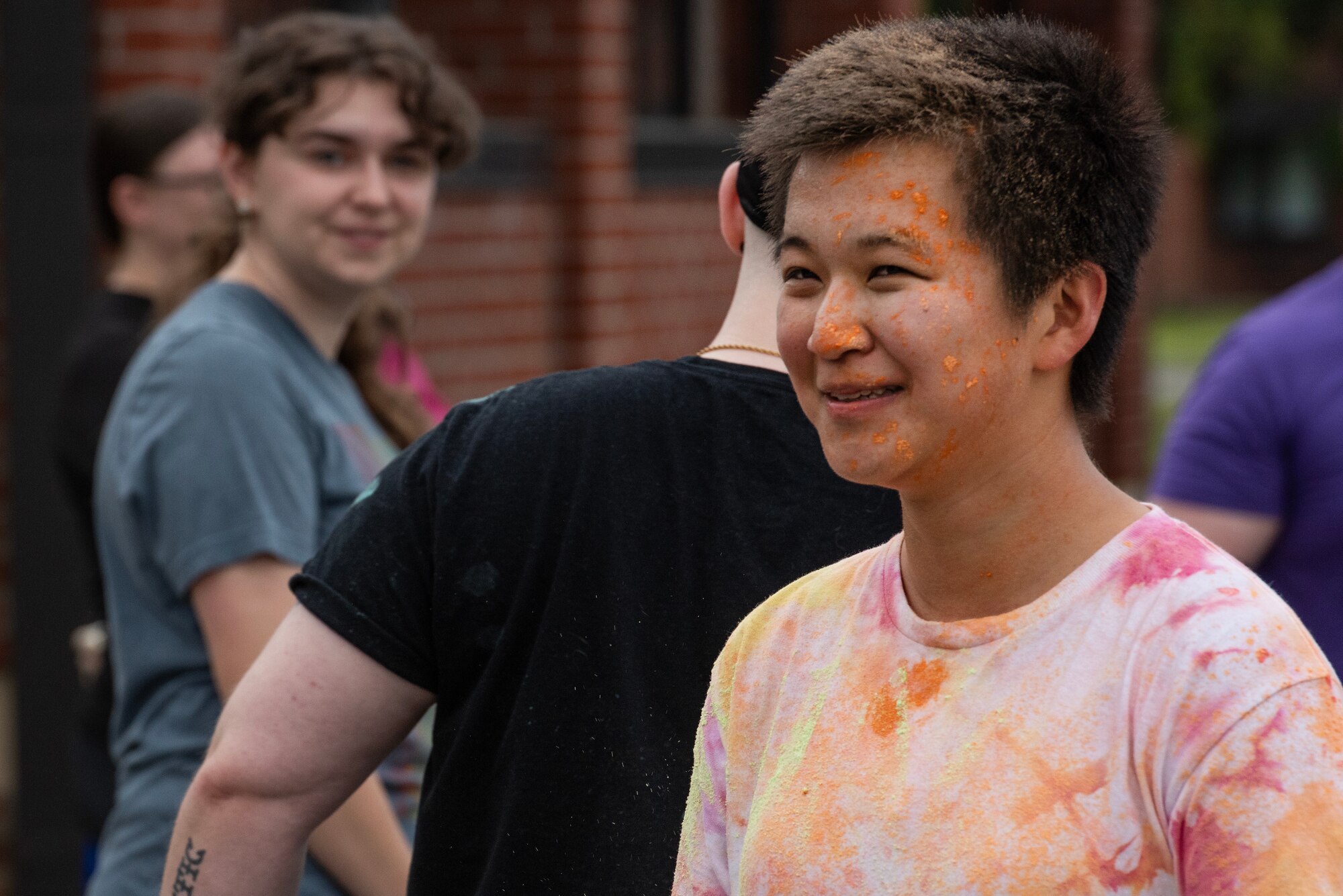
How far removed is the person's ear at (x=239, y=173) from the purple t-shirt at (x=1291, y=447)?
1.87 m

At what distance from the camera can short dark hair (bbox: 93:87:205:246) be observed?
4.26 metres

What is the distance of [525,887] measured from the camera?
1.87 meters

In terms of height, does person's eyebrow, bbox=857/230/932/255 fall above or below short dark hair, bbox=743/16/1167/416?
below

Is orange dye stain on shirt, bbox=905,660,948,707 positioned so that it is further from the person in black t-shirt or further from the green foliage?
the green foliage

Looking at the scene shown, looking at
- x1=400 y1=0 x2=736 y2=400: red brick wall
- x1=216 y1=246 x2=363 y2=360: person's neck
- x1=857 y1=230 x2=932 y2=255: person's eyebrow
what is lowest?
x1=400 y1=0 x2=736 y2=400: red brick wall

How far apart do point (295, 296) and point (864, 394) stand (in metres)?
1.71

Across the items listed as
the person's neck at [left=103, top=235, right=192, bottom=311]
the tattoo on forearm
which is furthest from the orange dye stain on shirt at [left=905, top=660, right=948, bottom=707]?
the person's neck at [left=103, top=235, right=192, bottom=311]

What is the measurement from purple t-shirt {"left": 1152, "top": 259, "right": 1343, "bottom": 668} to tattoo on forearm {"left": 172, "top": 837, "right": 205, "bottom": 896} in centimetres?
211

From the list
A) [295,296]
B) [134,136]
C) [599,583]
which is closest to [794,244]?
[599,583]

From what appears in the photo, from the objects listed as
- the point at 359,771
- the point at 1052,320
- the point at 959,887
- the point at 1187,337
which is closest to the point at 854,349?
the point at 1052,320

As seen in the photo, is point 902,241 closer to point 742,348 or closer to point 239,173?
point 742,348

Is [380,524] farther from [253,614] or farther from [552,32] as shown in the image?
[552,32]

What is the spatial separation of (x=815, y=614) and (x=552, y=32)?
583cm

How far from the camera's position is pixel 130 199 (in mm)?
4270
